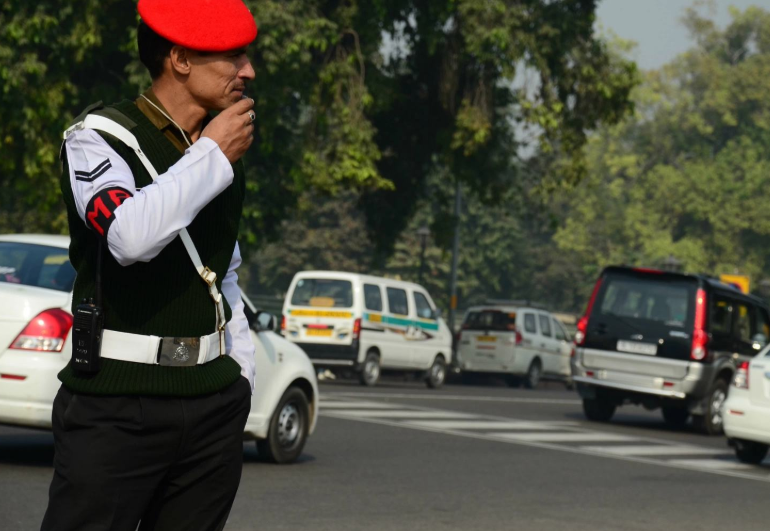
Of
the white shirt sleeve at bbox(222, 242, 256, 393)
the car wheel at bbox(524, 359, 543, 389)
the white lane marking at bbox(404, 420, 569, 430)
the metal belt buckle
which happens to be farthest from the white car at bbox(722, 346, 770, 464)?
the car wheel at bbox(524, 359, 543, 389)

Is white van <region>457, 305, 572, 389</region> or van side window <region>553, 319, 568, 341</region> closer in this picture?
white van <region>457, 305, 572, 389</region>

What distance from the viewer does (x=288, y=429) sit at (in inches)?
422

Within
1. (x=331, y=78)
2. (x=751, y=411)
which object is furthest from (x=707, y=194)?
(x=751, y=411)

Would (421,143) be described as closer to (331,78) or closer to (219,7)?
(331,78)

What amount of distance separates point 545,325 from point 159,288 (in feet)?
102

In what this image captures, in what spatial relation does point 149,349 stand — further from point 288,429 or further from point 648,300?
point 648,300

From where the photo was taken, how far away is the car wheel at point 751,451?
13.6 meters

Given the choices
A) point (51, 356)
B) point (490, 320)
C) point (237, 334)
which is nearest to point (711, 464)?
point (51, 356)

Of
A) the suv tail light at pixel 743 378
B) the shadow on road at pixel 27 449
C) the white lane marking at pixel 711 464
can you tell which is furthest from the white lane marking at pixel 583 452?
the shadow on road at pixel 27 449

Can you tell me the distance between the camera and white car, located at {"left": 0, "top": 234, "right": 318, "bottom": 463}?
336 inches

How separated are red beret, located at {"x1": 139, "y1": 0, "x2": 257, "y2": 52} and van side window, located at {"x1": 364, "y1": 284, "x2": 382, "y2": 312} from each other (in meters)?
22.5

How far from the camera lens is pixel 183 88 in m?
2.94

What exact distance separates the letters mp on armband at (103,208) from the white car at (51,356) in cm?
595

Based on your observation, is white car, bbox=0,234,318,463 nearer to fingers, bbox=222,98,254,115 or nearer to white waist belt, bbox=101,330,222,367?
white waist belt, bbox=101,330,222,367
